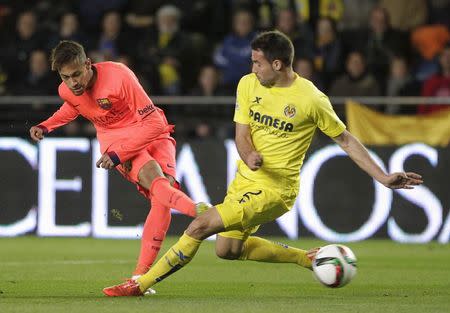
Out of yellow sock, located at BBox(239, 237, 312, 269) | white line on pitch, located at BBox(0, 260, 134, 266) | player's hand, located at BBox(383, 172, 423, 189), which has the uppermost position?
player's hand, located at BBox(383, 172, 423, 189)

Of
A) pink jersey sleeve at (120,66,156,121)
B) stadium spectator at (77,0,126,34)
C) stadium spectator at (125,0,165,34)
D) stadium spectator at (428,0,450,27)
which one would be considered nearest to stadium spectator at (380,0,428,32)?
stadium spectator at (428,0,450,27)

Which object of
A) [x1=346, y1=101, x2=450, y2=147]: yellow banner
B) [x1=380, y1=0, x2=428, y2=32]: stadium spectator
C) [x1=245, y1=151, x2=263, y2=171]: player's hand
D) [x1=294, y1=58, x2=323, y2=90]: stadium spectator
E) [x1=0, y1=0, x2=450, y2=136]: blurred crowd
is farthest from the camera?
[x1=380, y1=0, x2=428, y2=32]: stadium spectator

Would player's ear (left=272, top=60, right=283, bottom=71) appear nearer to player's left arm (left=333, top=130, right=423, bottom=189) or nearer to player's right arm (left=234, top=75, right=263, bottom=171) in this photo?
player's right arm (left=234, top=75, right=263, bottom=171)

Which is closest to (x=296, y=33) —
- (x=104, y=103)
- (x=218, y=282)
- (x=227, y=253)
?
(x=218, y=282)

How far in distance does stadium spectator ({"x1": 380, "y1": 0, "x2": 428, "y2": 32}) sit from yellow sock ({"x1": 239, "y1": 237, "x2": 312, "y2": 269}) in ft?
27.2

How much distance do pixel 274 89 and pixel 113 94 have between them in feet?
4.54

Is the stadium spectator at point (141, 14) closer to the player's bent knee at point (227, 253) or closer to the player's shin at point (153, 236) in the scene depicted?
the player's shin at point (153, 236)

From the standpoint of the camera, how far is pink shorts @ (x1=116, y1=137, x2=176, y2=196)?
30.4 ft

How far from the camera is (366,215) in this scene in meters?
14.7

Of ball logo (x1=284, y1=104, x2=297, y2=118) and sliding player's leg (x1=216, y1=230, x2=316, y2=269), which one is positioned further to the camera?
sliding player's leg (x1=216, y1=230, x2=316, y2=269)

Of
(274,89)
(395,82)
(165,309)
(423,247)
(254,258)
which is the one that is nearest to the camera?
(165,309)

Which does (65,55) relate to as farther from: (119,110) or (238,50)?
(238,50)

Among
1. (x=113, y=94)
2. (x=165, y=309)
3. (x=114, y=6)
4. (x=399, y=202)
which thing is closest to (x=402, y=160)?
(x=399, y=202)

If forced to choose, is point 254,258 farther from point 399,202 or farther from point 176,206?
point 399,202
